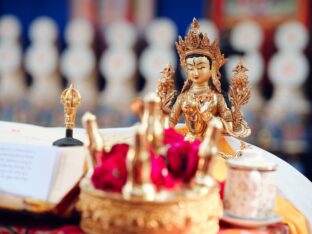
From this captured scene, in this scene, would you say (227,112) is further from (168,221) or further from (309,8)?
(309,8)

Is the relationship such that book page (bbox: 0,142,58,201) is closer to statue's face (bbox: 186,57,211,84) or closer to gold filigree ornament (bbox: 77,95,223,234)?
gold filigree ornament (bbox: 77,95,223,234)

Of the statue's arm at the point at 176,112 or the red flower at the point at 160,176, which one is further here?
the statue's arm at the point at 176,112

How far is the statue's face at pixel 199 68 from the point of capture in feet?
3.54

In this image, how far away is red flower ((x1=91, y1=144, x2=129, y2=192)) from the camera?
729 millimetres

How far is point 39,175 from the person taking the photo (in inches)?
32.8

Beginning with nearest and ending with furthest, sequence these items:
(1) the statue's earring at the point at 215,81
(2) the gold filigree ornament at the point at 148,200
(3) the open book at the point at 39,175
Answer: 1. (2) the gold filigree ornament at the point at 148,200
2. (3) the open book at the point at 39,175
3. (1) the statue's earring at the point at 215,81

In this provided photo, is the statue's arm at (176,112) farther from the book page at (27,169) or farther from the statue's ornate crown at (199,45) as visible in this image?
the book page at (27,169)

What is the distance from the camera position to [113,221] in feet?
2.37

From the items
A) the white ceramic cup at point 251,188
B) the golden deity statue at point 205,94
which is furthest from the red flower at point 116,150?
the golden deity statue at point 205,94

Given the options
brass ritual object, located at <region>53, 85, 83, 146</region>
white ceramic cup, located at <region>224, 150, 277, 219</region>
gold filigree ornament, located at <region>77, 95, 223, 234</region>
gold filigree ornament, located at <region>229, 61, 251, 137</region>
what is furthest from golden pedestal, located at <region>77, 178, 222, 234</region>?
gold filigree ornament, located at <region>229, 61, 251, 137</region>

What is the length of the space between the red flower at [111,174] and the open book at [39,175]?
10 centimetres

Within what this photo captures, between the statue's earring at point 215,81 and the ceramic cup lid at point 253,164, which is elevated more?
the statue's earring at point 215,81

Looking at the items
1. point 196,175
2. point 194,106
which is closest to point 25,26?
point 194,106

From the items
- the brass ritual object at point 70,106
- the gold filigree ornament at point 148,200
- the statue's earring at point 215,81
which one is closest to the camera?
the gold filigree ornament at point 148,200
